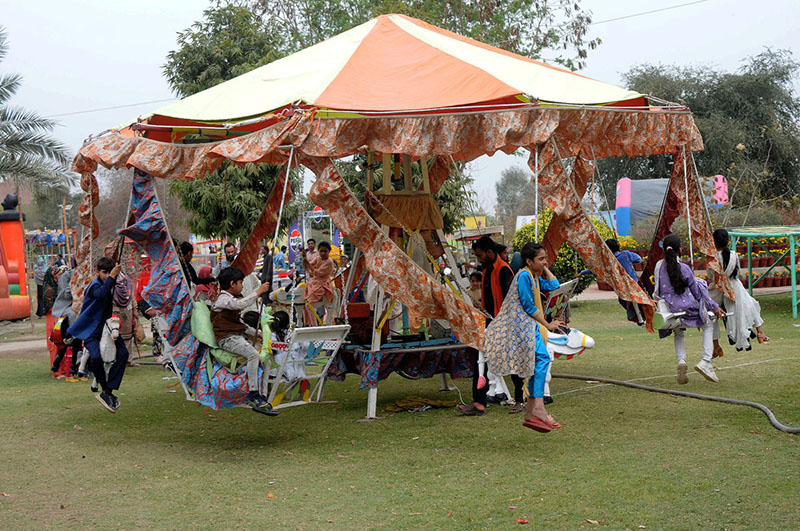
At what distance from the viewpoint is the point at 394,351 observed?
894 centimetres

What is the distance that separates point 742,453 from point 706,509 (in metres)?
1.52

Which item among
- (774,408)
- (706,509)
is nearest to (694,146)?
(774,408)

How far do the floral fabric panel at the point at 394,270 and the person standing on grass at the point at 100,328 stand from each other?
2.26m

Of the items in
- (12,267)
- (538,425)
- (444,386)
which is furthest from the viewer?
(12,267)

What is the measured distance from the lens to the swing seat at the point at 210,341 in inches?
306

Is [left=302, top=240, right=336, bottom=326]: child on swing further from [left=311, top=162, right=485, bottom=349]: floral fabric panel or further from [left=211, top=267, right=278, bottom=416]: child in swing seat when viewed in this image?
[left=211, top=267, right=278, bottom=416]: child in swing seat

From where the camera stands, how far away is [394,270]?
27.2ft

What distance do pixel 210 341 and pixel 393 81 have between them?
3422mm

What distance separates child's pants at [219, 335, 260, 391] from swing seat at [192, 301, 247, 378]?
0.19 ft

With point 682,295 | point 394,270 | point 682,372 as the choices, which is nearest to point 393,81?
point 394,270

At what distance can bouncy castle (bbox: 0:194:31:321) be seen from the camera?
71.1ft

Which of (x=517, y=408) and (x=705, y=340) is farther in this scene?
(x=705, y=340)

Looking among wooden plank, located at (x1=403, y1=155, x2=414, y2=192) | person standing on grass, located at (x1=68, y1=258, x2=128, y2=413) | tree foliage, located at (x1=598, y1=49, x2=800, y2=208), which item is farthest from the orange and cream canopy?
tree foliage, located at (x1=598, y1=49, x2=800, y2=208)

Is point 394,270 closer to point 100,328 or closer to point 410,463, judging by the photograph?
point 410,463
